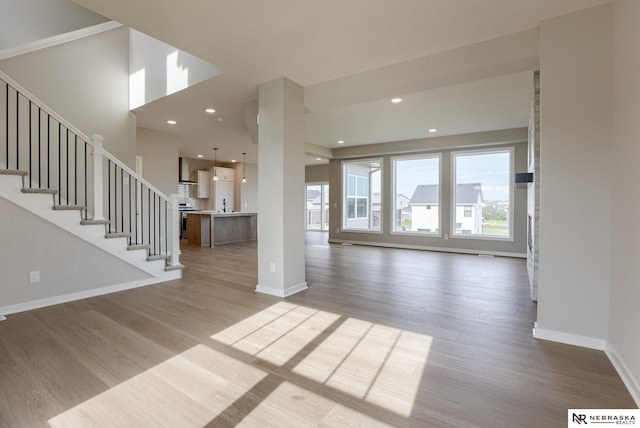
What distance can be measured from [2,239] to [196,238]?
5053mm

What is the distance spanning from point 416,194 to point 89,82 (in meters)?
7.36

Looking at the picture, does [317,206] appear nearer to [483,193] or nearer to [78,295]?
[483,193]

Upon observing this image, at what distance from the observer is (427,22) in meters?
2.63

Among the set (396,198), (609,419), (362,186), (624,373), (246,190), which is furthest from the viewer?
(246,190)

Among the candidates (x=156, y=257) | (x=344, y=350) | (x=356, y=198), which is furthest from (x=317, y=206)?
(x=344, y=350)

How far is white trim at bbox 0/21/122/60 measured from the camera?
4.01 metres

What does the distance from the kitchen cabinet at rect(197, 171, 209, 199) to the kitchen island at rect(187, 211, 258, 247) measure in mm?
2490

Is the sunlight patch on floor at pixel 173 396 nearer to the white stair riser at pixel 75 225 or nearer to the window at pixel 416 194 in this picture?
the white stair riser at pixel 75 225

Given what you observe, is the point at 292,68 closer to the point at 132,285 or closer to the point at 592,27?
the point at 592,27

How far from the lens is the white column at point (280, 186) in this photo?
12.4 feet

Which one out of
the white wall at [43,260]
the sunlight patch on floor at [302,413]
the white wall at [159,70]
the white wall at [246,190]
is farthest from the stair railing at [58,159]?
the white wall at [246,190]

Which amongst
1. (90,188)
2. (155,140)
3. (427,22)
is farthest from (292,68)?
(155,140)

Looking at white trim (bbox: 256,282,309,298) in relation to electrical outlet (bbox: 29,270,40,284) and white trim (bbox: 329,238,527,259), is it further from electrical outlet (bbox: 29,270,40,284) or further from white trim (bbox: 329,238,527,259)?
white trim (bbox: 329,238,527,259)

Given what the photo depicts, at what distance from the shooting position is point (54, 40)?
175 inches
